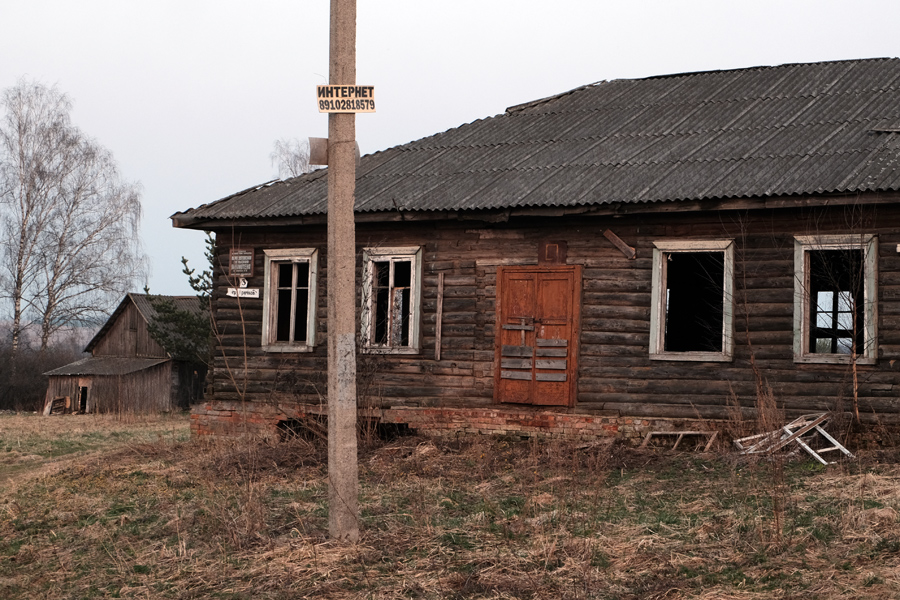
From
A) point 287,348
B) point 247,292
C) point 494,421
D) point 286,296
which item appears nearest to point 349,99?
point 494,421

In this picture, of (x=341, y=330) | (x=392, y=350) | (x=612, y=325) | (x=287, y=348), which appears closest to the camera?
(x=341, y=330)

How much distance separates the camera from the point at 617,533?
6.50 metres

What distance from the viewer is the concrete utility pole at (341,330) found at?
652cm

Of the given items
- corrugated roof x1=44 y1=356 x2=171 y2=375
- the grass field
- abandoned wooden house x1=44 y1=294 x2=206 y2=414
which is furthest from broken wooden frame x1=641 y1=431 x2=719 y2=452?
corrugated roof x1=44 y1=356 x2=171 y2=375

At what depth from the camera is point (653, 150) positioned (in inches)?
508

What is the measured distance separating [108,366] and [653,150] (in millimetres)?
25491

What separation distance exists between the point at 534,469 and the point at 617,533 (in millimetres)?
3351

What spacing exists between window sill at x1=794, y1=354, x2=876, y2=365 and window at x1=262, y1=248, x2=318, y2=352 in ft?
21.2

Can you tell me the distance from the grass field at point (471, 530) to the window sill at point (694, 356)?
50.5 inches

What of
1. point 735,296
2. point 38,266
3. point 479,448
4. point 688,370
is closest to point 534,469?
point 479,448

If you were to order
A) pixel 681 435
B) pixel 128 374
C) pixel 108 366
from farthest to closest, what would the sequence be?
pixel 108 366 → pixel 128 374 → pixel 681 435

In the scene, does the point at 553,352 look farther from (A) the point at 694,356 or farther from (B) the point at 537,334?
(A) the point at 694,356

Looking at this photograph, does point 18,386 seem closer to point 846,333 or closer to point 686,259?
point 686,259

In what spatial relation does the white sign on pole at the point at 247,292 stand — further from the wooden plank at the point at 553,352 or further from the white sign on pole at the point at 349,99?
the white sign on pole at the point at 349,99
